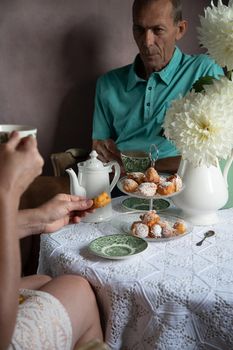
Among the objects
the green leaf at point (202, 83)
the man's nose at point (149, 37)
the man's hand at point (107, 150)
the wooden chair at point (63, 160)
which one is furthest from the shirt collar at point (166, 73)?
the green leaf at point (202, 83)

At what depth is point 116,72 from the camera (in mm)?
2375

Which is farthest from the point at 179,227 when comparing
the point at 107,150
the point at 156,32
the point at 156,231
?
the point at 156,32

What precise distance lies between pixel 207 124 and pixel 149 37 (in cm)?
111

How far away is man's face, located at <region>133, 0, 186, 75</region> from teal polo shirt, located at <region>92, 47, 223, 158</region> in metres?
0.05

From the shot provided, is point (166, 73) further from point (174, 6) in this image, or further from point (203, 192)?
point (203, 192)

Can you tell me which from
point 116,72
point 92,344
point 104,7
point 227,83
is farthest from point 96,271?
point 104,7

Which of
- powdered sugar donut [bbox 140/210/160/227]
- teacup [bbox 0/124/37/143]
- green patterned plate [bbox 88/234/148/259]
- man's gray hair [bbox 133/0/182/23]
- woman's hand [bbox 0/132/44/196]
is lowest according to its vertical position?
green patterned plate [bbox 88/234/148/259]

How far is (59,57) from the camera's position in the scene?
249cm

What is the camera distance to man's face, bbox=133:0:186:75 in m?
2.11

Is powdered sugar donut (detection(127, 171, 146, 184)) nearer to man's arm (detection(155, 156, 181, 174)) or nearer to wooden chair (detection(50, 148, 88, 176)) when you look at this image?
man's arm (detection(155, 156, 181, 174))

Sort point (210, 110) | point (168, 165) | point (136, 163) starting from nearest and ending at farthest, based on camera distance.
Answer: point (210, 110)
point (136, 163)
point (168, 165)

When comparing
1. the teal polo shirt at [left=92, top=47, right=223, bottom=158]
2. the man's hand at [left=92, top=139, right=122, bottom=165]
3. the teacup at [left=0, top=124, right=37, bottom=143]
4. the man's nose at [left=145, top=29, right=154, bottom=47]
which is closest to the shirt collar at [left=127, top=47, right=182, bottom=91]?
the teal polo shirt at [left=92, top=47, right=223, bottom=158]

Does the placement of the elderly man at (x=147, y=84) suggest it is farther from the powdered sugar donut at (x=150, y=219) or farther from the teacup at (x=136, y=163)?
the powdered sugar donut at (x=150, y=219)

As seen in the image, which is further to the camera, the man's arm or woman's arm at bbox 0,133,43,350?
the man's arm
